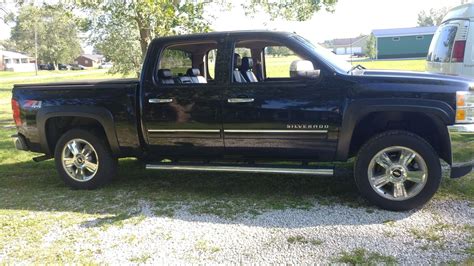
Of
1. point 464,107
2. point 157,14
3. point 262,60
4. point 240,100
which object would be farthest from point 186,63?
point 157,14

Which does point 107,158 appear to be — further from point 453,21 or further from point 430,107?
point 453,21

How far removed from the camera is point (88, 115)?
5605 mm

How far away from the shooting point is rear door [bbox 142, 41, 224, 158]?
5172 millimetres

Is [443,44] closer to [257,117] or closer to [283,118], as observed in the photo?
[283,118]

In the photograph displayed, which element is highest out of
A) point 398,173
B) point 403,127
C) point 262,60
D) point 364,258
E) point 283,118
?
point 262,60

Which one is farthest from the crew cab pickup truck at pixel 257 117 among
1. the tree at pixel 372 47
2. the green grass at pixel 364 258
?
the tree at pixel 372 47

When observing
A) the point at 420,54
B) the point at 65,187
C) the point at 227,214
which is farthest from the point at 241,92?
the point at 420,54

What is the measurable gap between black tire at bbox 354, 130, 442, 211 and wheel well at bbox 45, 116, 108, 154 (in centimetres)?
324

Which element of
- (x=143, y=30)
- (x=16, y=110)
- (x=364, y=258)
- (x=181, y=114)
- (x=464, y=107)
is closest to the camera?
(x=364, y=258)

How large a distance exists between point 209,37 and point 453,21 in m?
5.07

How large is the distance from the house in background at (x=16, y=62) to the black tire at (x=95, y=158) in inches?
3798

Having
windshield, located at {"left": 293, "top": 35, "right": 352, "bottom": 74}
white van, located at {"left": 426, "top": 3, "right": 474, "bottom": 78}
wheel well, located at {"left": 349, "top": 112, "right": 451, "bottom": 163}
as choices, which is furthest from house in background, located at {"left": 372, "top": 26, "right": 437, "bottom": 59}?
wheel well, located at {"left": 349, "top": 112, "right": 451, "bottom": 163}

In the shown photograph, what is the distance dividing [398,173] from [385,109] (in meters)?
0.68

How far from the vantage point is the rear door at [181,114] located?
17.0ft
